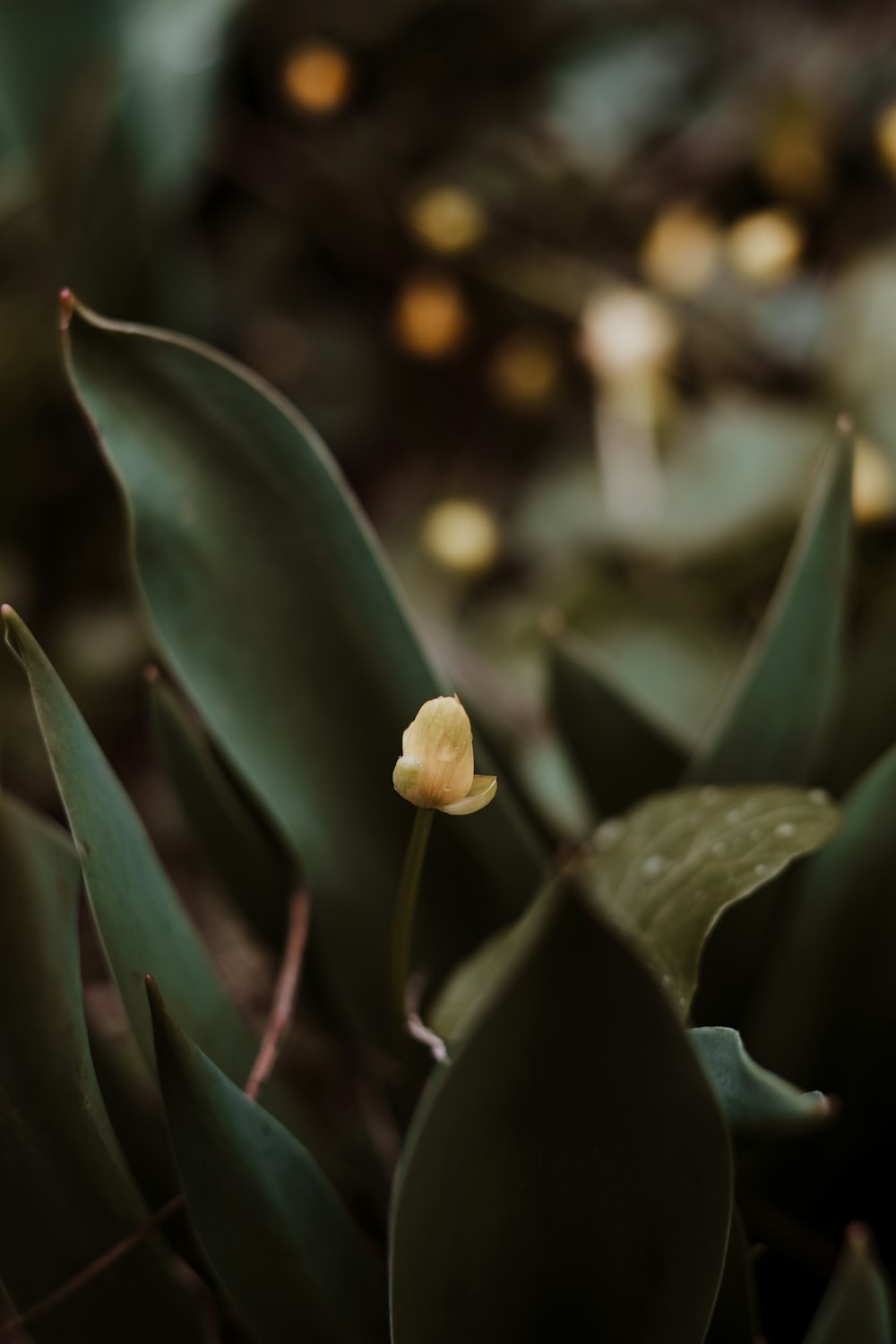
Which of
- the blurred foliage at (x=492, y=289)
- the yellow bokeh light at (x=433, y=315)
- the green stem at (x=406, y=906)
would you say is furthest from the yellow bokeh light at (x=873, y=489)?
the green stem at (x=406, y=906)

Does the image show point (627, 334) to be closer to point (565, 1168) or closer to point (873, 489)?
point (873, 489)

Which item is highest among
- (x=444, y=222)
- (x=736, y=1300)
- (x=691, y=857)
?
(x=444, y=222)

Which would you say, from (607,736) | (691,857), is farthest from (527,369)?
(691,857)

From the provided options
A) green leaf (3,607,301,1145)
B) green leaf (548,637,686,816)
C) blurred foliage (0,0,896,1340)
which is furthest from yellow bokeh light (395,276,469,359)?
green leaf (3,607,301,1145)

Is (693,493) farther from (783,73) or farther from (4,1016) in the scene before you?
(4,1016)

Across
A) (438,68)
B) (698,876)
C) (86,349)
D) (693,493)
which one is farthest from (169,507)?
(438,68)

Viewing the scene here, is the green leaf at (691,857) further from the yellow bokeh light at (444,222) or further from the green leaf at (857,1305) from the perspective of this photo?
the yellow bokeh light at (444,222)
